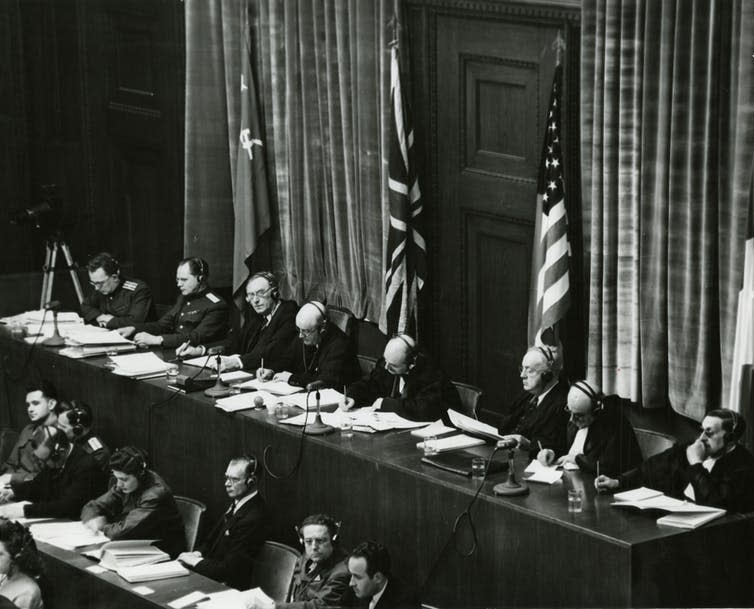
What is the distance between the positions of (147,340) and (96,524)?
2364 millimetres

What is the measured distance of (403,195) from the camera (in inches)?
368

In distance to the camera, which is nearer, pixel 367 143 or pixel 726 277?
pixel 726 277

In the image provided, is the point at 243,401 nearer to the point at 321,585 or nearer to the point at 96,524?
the point at 96,524

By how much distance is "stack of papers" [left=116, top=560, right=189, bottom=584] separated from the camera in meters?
7.20

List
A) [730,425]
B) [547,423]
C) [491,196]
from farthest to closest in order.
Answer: [491,196] → [547,423] → [730,425]

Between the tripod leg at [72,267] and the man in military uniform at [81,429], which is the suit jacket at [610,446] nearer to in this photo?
the man in military uniform at [81,429]

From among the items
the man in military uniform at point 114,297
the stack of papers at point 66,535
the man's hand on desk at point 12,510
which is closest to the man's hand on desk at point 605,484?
the stack of papers at point 66,535

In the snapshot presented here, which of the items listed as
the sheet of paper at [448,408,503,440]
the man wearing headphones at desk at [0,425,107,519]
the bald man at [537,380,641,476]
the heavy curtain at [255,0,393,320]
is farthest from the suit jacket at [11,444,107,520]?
the bald man at [537,380,641,476]

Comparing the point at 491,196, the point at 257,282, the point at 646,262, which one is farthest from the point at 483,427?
the point at 257,282

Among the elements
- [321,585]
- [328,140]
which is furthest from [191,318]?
[321,585]

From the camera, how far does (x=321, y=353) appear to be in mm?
9508

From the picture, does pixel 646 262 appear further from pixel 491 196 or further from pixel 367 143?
pixel 367 143

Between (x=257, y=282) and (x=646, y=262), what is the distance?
300cm

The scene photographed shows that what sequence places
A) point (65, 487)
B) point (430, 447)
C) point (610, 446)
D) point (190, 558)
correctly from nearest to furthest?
point (610, 446)
point (190, 558)
point (430, 447)
point (65, 487)
